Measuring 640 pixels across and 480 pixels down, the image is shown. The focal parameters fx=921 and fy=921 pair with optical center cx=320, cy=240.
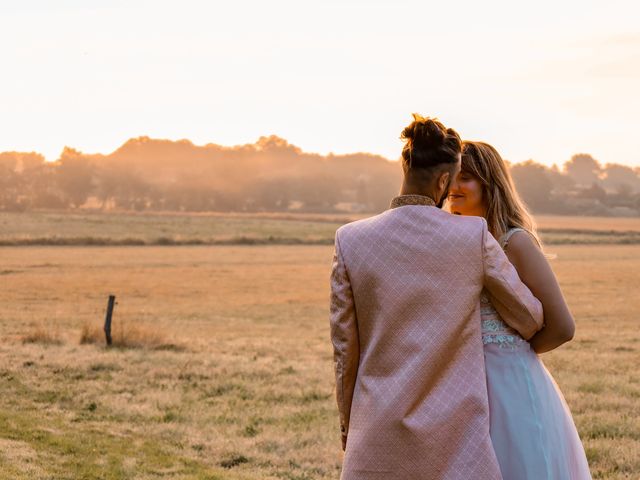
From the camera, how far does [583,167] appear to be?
197250 mm

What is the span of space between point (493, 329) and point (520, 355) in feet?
0.48

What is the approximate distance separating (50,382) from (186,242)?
4231 centimetres

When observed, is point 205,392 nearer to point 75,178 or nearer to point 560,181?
point 75,178

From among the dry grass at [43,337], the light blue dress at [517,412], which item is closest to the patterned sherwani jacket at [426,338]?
the light blue dress at [517,412]

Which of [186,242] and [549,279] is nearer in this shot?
[549,279]

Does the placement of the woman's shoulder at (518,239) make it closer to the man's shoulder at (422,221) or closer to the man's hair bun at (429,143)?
the man's shoulder at (422,221)

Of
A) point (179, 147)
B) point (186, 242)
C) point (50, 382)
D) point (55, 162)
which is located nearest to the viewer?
point (50, 382)

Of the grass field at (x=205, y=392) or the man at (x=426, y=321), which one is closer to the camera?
the man at (x=426, y=321)

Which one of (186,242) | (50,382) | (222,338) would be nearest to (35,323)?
(222,338)

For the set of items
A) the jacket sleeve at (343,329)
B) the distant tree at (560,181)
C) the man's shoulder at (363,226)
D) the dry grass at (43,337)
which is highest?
the distant tree at (560,181)

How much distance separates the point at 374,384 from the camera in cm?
314

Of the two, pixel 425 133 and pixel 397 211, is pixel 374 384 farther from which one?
pixel 425 133

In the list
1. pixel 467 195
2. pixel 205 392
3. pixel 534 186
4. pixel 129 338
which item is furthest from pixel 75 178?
pixel 467 195

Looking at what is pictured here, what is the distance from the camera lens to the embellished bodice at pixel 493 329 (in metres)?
3.24
